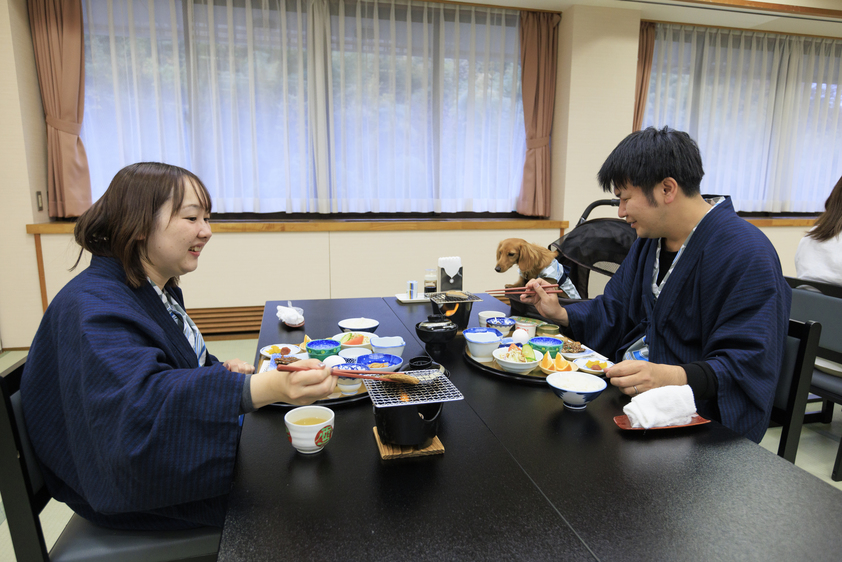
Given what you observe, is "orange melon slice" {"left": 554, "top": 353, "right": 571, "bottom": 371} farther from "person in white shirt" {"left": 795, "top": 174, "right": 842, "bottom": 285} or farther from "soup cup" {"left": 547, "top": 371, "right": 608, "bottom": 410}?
"person in white shirt" {"left": 795, "top": 174, "right": 842, "bottom": 285}

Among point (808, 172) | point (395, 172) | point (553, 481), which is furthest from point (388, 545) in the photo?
point (808, 172)

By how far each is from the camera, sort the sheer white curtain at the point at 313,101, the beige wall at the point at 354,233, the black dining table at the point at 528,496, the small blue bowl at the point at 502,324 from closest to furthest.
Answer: the black dining table at the point at 528,496 < the small blue bowl at the point at 502,324 < the beige wall at the point at 354,233 < the sheer white curtain at the point at 313,101

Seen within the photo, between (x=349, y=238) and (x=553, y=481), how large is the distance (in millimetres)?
3325

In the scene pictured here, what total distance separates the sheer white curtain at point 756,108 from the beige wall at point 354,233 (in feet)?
0.78

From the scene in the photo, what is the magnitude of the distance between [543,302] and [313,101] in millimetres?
2976

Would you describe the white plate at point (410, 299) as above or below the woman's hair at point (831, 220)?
below

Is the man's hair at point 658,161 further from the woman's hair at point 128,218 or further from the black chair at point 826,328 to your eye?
the woman's hair at point 128,218

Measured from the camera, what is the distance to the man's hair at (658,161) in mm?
1385

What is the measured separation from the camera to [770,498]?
815mm

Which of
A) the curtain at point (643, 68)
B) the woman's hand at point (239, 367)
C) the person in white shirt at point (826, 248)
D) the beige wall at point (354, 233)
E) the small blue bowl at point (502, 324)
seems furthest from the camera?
the curtain at point (643, 68)

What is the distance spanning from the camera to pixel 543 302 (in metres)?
1.77

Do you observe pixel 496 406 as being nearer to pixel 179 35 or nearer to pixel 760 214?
pixel 179 35

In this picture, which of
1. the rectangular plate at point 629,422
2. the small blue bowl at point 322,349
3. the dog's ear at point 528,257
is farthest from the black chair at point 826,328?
the small blue bowl at point 322,349

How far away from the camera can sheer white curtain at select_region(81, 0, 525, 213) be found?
3707mm
